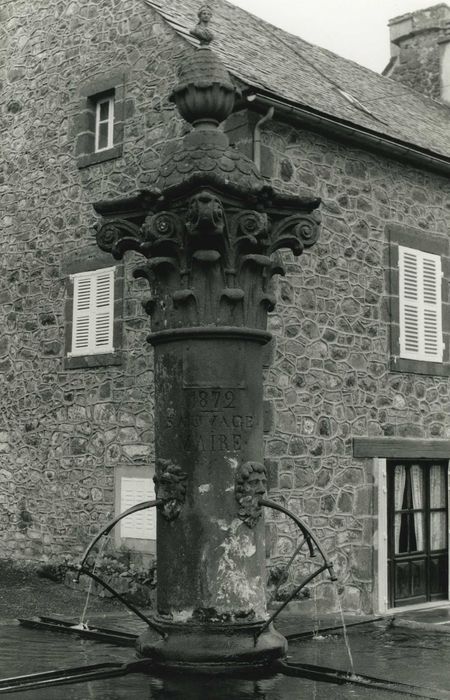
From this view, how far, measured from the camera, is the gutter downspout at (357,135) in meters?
9.77

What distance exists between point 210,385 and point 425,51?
1294 centimetres

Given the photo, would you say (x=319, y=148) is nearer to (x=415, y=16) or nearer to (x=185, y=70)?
(x=185, y=70)

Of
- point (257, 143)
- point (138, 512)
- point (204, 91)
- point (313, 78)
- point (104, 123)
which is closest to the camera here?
point (204, 91)

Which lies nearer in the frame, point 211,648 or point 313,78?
point 211,648

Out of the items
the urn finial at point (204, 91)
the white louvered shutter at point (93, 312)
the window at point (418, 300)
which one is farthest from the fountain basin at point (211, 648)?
the window at point (418, 300)

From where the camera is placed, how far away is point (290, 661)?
554 centimetres

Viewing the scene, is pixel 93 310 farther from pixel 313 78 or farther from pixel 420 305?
pixel 313 78

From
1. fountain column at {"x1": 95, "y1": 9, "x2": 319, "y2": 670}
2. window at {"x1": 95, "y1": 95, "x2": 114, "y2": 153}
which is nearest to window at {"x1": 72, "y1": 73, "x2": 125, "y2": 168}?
window at {"x1": 95, "y1": 95, "x2": 114, "y2": 153}

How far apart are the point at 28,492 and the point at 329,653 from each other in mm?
6380

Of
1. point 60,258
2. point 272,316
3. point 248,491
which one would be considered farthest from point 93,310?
point 248,491

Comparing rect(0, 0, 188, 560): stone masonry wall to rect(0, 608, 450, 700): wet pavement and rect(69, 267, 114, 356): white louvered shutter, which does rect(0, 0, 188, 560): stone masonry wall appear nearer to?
rect(69, 267, 114, 356): white louvered shutter

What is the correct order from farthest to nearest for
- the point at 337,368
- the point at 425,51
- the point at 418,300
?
the point at 425,51 < the point at 418,300 < the point at 337,368

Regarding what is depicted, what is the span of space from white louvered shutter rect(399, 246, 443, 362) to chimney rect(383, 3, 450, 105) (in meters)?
5.77

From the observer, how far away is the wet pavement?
4.77 meters
